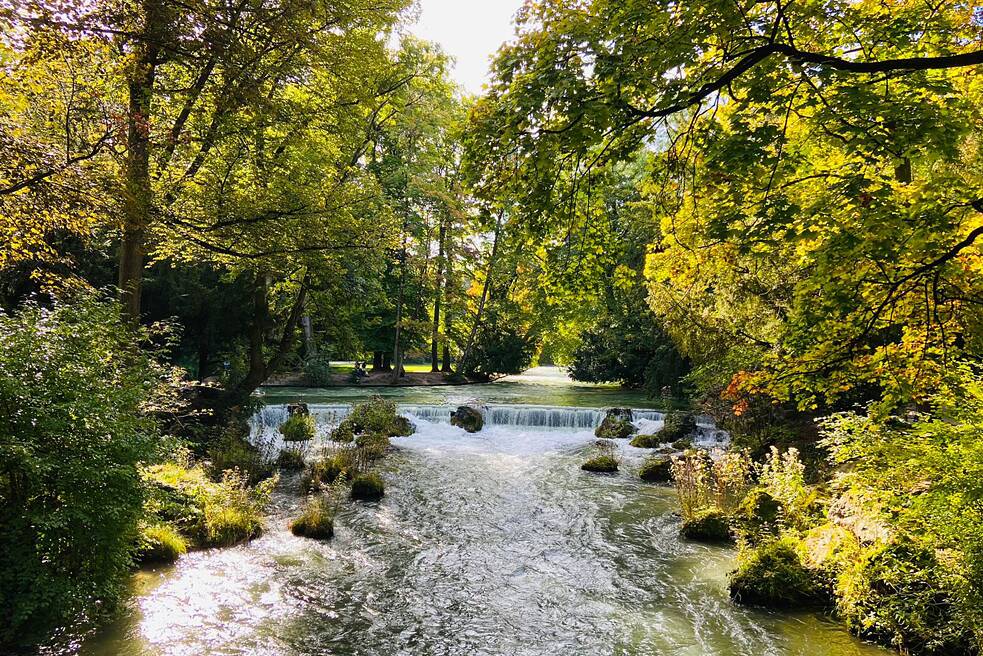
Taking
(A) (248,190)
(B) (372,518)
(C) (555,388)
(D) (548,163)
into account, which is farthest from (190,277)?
(C) (555,388)

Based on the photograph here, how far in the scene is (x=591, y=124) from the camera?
12.7ft

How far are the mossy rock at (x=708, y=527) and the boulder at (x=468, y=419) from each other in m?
9.65

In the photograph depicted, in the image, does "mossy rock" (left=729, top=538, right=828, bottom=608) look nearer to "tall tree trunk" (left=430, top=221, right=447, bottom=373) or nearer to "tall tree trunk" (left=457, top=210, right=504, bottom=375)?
"tall tree trunk" (left=457, top=210, right=504, bottom=375)

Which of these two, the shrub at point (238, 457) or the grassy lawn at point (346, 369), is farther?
the grassy lawn at point (346, 369)

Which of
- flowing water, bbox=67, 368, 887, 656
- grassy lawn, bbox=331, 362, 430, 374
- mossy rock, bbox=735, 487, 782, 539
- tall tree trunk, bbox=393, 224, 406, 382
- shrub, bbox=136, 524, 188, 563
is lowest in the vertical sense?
flowing water, bbox=67, 368, 887, 656

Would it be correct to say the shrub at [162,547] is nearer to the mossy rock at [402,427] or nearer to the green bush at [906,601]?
the green bush at [906,601]

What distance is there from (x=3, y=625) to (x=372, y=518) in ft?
18.6

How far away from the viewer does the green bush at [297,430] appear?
15.1 metres

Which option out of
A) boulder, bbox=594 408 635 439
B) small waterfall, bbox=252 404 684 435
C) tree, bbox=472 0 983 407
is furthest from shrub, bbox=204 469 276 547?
boulder, bbox=594 408 635 439

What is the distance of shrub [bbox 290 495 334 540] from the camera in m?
8.54

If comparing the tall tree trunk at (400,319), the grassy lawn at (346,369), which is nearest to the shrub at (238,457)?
the tall tree trunk at (400,319)

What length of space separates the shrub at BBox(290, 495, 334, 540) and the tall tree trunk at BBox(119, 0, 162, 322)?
383 centimetres

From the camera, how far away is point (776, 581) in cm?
655

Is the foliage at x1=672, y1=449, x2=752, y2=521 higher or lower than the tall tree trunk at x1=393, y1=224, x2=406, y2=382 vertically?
lower
